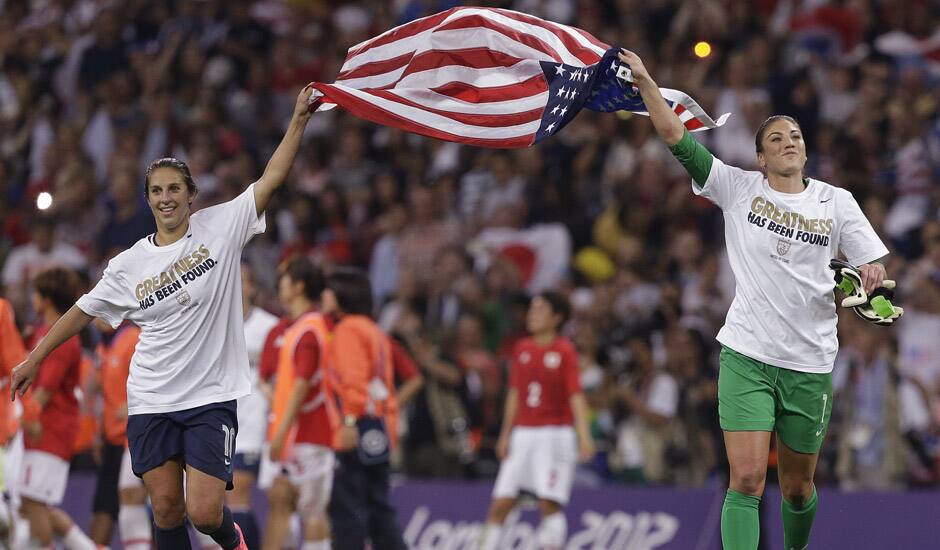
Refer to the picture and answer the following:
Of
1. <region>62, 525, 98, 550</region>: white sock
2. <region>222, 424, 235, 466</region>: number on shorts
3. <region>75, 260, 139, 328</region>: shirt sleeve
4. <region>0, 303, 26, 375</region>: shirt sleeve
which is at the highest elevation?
<region>75, 260, 139, 328</region>: shirt sleeve

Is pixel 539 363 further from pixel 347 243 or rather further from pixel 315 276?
pixel 347 243

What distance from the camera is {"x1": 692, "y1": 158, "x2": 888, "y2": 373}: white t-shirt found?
823 centimetres

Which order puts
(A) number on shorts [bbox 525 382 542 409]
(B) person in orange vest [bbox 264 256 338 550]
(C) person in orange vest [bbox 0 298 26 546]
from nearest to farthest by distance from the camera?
(C) person in orange vest [bbox 0 298 26 546] → (B) person in orange vest [bbox 264 256 338 550] → (A) number on shorts [bbox 525 382 542 409]

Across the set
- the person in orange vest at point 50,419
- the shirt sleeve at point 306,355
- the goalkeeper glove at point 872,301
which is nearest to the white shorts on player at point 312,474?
the shirt sleeve at point 306,355

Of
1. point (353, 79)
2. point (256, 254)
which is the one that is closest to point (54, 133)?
point (256, 254)

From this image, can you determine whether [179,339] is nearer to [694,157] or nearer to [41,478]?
Result: [694,157]

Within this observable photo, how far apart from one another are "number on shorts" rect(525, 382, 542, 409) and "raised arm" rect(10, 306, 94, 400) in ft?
18.7

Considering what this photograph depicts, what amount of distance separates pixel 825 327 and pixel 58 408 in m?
5.84

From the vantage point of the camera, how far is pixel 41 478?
1097cm

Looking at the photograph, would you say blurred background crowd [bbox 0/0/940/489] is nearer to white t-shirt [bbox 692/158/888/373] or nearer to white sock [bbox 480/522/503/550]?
white sock [bbox 480/522/503/550]

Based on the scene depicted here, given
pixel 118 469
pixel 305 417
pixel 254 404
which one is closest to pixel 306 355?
pixel 305 417

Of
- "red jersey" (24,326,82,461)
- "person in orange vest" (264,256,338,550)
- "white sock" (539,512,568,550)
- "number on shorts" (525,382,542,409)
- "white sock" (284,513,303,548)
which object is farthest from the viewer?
"number on shorts" (525,382,542,409)

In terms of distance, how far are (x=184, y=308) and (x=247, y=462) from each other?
3.89m

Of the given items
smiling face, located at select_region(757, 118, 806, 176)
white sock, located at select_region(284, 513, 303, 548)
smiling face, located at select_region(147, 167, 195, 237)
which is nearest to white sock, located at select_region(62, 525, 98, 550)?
white sock, located at select_region(284, 513, 303, 548)
